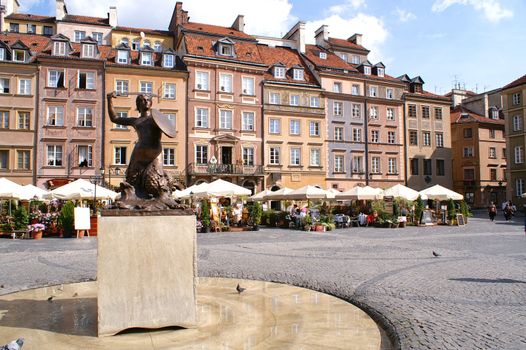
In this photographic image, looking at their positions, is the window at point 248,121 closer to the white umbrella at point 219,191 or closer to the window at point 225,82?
the window at point 225,82

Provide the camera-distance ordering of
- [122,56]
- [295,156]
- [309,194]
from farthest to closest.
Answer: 1. [295,156]
2. [122,56]
3. [309,194]

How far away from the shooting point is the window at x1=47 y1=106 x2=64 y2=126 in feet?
113

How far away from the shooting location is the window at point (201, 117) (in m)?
37.6

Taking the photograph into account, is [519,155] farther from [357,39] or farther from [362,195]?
[362,195]

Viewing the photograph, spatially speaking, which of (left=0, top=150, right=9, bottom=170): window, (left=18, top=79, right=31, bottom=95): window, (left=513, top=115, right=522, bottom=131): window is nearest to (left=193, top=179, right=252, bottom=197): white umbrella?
(left=0, top=150, right=9, bottom=170): window

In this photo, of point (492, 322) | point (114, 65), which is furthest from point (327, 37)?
point (492, 322)

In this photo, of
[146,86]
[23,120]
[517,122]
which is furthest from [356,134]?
[23,120]

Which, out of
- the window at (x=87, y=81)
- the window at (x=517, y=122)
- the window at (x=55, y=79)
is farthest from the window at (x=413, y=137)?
the window at (x=55, y=79)

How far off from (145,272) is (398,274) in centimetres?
596

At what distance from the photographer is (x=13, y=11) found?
46781 millimetres

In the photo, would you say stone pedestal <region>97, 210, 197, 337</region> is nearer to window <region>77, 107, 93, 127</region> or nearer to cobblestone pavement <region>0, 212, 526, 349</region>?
cobblestone pavement <region>0, 212, 526, 349</region>

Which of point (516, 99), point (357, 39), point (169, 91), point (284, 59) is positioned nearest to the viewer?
point (169, 91)

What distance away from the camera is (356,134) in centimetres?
4438

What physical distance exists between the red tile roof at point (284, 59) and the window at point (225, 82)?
166 inches
